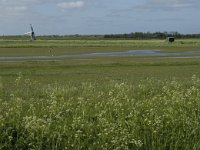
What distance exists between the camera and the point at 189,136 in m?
7.38

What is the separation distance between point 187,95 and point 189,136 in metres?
2.04

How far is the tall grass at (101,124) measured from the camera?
6902mm

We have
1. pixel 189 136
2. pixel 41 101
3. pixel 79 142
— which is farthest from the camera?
pixel 41 101

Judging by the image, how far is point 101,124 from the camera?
23.9ft

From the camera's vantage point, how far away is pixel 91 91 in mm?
10398

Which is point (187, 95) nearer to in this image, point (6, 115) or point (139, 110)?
point (139, 110)

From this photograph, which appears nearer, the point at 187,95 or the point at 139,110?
the point at 139,110

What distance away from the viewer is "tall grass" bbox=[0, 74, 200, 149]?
22.6 ft

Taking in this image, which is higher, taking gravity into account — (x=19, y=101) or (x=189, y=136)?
(x=19, y=101)

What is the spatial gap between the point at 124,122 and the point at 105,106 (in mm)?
894

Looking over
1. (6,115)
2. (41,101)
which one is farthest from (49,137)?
(41,101)

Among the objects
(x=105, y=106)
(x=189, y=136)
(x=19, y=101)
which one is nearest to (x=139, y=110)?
(x=105, y=106)

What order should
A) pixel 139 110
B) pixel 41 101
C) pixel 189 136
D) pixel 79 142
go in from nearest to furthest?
pixel 79 142
pixel 189 136
pixel 139 110
pixel 41 101

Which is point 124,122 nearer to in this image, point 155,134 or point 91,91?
point 155,134
